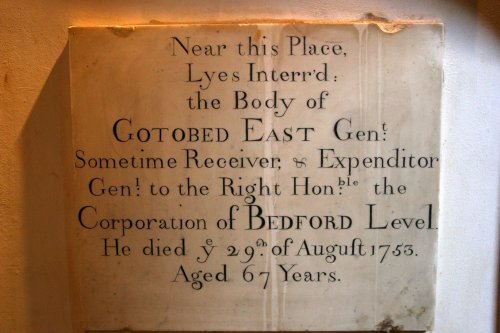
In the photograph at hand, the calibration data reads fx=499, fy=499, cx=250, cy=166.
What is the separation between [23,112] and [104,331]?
712 mm

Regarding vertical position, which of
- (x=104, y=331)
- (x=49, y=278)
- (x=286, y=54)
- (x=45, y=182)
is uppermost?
(x=286, y=54)

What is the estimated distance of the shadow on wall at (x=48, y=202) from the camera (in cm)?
151

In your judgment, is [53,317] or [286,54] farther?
[53,317]

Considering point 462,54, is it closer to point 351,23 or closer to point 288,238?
point 351,23

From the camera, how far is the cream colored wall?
1.48 m

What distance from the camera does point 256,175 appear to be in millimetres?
1454

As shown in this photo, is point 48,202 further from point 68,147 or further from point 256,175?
point 256,175

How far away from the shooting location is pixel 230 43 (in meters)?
1.43

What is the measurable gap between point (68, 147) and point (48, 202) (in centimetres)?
18

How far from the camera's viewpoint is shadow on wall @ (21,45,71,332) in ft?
4.96

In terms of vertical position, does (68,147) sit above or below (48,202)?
above

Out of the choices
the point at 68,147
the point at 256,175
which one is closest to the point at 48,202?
the point at 68,147

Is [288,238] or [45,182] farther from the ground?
[45,182]

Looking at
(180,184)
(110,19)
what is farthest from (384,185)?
(110,19)
